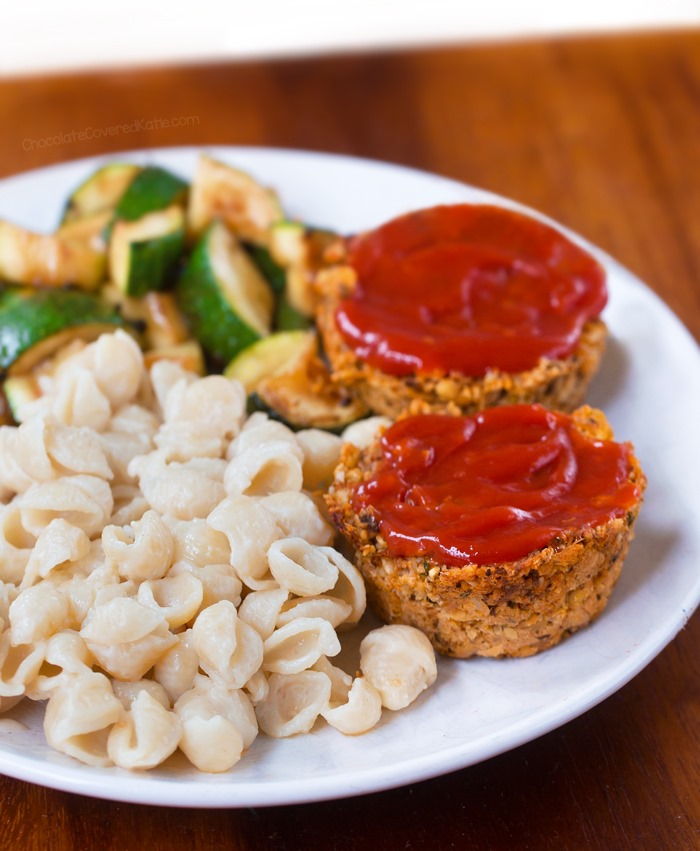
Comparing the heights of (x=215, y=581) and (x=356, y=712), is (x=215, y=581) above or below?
above

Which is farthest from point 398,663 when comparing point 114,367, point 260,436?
point 114,367

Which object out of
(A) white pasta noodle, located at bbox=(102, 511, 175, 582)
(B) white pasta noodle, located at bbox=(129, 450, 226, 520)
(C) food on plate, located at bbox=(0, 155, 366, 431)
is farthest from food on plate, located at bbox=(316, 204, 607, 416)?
(A) white pasta noodle, located at bbox=(102, 511, 175, 582)

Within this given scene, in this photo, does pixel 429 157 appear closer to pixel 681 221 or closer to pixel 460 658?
pixel 681 221

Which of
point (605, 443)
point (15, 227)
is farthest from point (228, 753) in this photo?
point (15, 227)

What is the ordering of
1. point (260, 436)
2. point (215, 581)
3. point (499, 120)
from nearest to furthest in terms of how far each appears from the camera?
1. point (215, 581)
2. point (260, 436)
3. point (499, 120)

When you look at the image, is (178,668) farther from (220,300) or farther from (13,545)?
(220,300)

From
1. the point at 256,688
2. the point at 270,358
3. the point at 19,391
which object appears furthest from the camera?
the point at 270,358

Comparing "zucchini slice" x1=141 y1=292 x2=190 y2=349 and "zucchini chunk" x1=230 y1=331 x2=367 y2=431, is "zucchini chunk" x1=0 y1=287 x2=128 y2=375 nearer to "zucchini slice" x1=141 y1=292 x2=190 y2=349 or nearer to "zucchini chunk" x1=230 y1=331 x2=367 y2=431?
"zucchini slice" x1=141 y1=292 x2=190 y2=349

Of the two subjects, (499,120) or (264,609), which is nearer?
(264,609)
